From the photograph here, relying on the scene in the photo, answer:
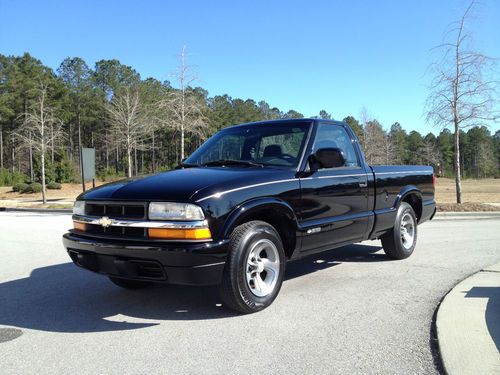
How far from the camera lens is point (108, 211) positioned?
4.31 m

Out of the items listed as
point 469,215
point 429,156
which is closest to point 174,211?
point 469,215

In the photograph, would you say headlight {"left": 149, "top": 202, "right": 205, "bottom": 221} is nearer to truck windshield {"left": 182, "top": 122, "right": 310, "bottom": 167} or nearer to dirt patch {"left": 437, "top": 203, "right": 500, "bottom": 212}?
truck windshield {"left": 182, "top": 122, "right": 310, "bottom": 167}

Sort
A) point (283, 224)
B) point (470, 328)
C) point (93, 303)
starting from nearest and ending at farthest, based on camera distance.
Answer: point (470, 328) < point (283, 224) < point (93, 303)

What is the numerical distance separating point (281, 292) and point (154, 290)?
149 centimetres

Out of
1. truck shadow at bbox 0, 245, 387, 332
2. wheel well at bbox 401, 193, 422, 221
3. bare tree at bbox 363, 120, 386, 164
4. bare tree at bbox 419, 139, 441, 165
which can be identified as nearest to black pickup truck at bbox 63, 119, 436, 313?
truck shadow at bbox 0, 245, 387, 332

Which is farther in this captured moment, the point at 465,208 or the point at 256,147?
the point at 465,208

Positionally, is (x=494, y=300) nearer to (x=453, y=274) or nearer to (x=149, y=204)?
(x=453, y=274)

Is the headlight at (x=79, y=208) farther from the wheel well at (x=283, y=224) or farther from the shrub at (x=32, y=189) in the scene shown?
the shrub at (x=32, y=189)

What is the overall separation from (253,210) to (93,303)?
81.1 inches

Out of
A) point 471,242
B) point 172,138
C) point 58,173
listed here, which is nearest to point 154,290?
point 471,242

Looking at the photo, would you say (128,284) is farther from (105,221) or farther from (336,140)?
(336,140)

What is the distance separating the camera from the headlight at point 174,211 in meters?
3.89

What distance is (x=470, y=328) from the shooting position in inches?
148

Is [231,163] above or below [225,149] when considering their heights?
below
